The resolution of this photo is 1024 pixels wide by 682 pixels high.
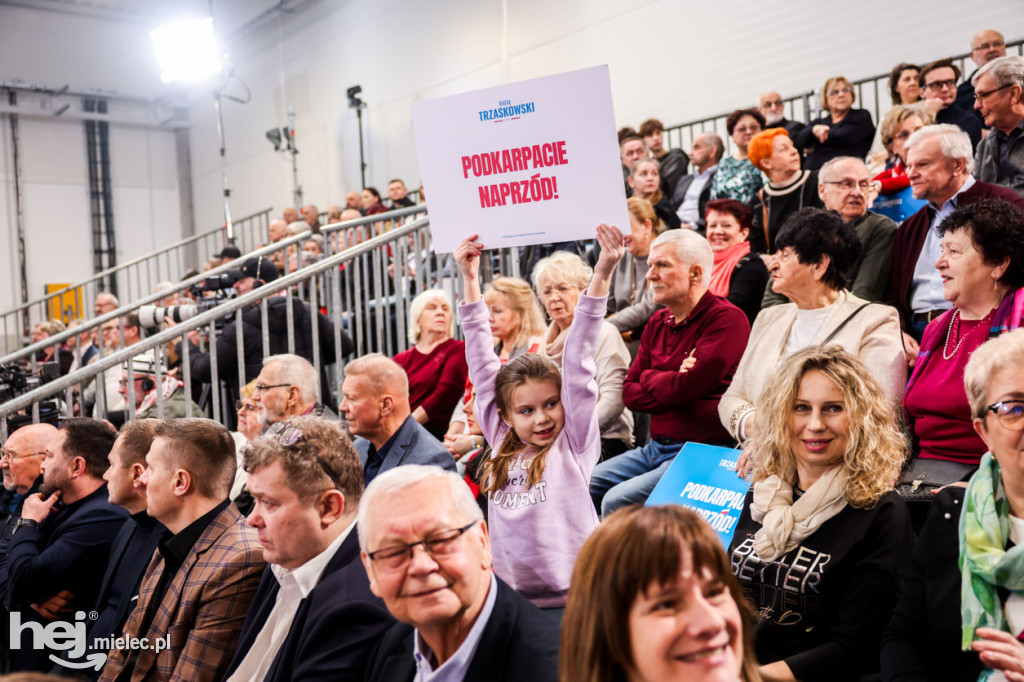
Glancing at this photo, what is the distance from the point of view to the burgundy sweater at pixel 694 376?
140 inches

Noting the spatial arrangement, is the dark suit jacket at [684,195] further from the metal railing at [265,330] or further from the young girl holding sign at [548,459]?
the young girl holding sign at [548,459]

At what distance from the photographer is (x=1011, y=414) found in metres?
1.95

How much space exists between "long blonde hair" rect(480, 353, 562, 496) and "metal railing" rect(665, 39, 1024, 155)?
195 inches

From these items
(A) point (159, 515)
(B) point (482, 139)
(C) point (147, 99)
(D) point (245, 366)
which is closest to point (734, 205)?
(B) point (482, 139)

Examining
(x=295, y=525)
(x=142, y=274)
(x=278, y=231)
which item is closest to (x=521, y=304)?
(x=295, y=525)

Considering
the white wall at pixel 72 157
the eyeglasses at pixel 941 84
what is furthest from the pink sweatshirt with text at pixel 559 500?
the white wall at pixel 72 157

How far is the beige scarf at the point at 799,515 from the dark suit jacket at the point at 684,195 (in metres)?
3.83

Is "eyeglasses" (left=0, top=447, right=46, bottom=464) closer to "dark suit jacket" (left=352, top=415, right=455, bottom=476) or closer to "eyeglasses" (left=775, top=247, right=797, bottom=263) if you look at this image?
"dark suit jacket" (left=352, top=415, right=455, bottom=476)

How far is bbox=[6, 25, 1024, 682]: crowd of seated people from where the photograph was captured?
1746mm

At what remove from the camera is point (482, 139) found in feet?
10.6

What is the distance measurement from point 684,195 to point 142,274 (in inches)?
452

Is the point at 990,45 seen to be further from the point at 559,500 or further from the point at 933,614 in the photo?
the point at 933,614

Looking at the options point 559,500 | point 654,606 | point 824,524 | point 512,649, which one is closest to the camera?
point 654,606

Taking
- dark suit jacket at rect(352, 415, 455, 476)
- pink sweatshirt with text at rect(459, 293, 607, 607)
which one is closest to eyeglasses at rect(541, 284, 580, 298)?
dark suit jacket at rect(352, 415, 455, 476)
